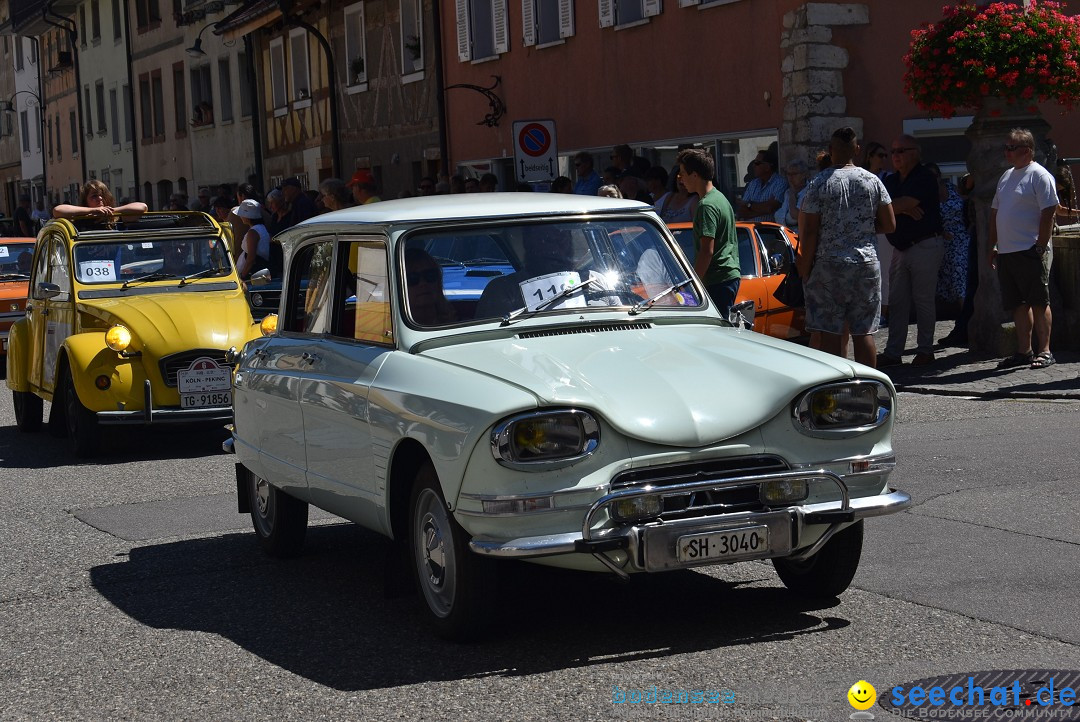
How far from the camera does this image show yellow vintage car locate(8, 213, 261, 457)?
41.5 ft

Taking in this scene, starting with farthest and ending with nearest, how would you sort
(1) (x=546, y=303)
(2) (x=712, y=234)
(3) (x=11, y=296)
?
(3) (x=11, y=296), (2) (x=712, y=234), (1) (x=546, y=303)

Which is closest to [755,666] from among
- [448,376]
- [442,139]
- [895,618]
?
[895,618]

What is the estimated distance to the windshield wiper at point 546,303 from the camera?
6789 mm

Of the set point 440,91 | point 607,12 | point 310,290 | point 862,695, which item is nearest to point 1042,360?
point 310,290

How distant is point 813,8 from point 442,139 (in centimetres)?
1272

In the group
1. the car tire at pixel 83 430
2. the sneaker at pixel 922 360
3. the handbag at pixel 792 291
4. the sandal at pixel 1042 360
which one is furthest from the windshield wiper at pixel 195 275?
the sandal at pixel 1042 360

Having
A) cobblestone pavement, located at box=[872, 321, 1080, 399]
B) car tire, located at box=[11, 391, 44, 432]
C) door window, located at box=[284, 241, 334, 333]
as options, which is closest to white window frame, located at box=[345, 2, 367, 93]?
car tire, located at box=[11, 391, 44, 432]

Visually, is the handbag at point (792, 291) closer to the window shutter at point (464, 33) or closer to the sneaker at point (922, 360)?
the sneaker at point (922, 360)

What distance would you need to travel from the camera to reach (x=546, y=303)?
688 cm

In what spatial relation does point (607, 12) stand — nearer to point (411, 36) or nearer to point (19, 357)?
point (411, 36)

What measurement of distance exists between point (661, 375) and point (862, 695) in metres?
1.43

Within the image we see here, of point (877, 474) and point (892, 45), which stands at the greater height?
point (892, 45)

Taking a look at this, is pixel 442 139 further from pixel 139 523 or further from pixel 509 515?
pixel 509 515

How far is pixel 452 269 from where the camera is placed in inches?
275
